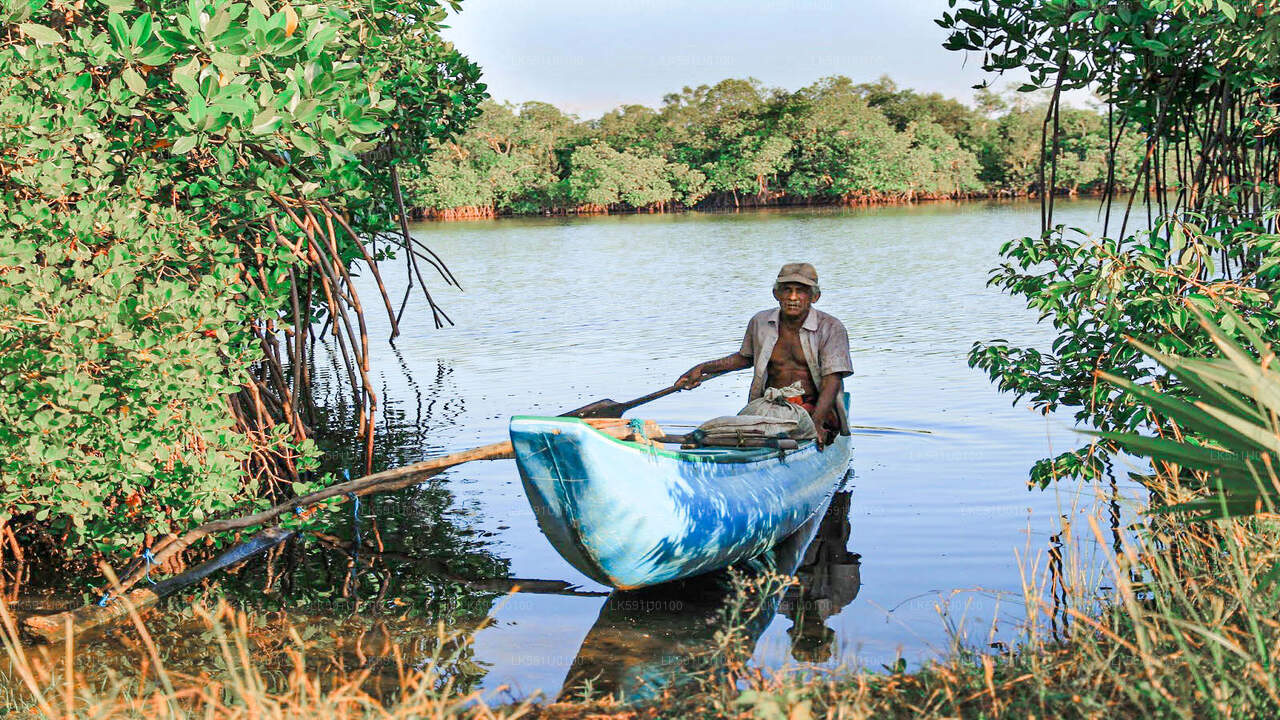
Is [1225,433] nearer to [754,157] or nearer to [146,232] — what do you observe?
[146,232]

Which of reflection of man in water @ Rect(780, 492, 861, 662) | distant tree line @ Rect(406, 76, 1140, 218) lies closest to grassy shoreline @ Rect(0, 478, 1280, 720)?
reflection of man in water @ Rect(780, 492, 861, 662)

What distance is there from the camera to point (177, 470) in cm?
619

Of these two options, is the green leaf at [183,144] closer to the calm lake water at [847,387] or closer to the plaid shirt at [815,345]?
the calm lake water at [847,387]

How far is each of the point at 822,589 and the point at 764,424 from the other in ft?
3.70

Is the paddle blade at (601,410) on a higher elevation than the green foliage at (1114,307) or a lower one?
lower

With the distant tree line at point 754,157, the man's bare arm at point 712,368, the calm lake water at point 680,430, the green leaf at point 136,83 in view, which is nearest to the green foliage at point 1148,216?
the calm lake water at point 680,430

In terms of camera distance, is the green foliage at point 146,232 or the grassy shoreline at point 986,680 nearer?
the grassy shoreline at point 986,680

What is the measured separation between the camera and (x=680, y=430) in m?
12.1

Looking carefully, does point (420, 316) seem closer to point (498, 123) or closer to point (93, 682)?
point (93, 682)

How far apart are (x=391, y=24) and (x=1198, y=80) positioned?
6201 millimetres

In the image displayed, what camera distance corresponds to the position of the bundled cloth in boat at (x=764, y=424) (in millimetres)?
7043

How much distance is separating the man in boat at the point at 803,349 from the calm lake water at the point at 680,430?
1.00 meters

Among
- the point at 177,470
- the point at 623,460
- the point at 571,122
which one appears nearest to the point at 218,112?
the point at 177,470

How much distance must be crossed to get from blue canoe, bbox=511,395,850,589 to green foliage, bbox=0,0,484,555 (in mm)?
1664
